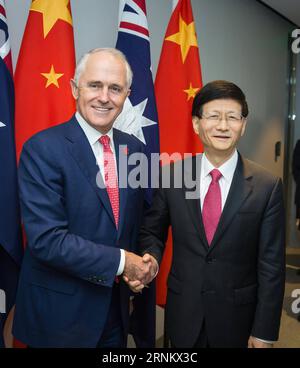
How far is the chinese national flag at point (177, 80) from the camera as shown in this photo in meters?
2.30

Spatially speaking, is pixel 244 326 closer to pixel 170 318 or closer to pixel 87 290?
pixel 170 318

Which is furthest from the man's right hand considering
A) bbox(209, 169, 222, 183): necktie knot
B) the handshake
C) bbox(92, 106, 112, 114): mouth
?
bbox(92, 106, 112, 114): mouth

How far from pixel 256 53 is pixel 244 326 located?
344 centimetres

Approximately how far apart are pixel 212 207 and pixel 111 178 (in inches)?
15.2

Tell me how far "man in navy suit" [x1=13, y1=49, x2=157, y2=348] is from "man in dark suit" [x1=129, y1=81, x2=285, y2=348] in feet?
0.53

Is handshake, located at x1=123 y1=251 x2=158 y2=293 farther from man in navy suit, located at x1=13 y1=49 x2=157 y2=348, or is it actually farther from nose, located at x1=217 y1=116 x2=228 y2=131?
nose, located at x1=217 y1=116 x2=228 y2=131

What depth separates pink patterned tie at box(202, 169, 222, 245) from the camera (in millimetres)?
1338

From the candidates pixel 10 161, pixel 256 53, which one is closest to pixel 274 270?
pixel 10 161

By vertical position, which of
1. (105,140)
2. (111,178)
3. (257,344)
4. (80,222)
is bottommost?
(257,344)

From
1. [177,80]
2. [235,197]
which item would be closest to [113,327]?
[235,197]

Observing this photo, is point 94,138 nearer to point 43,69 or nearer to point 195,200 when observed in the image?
point 195,200

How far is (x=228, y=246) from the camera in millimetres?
1304

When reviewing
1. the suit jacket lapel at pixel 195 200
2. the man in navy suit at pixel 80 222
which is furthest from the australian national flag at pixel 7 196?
the suit jacket lapel at pixel 195 200
